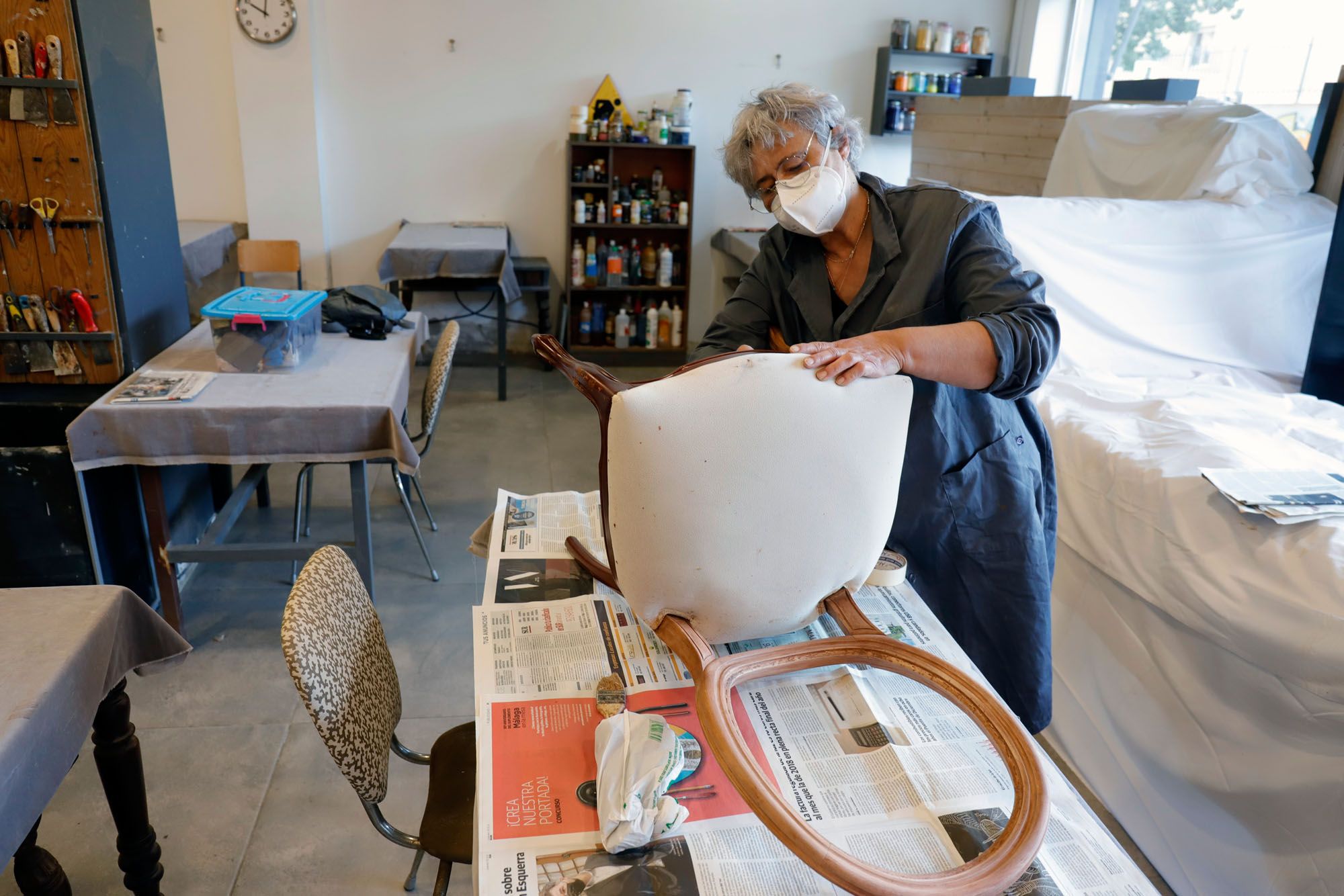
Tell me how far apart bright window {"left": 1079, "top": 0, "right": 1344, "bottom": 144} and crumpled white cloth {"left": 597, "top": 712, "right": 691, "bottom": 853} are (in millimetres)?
3183

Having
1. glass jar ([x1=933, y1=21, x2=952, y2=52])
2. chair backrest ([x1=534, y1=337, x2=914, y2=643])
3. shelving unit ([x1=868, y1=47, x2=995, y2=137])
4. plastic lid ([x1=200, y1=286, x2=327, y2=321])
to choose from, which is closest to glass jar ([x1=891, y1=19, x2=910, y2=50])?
shelving unit ([x1=868, y1=47, x2=995, y2=137])

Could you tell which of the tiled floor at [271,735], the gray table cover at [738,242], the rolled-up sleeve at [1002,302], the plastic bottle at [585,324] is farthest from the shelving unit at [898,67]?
the rolled-up sleeve at [1002,302]

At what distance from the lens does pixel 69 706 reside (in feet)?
3.65

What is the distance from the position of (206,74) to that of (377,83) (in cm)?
81

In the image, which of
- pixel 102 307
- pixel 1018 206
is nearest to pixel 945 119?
pixel 1018 206

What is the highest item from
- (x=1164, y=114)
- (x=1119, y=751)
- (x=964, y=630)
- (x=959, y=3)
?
(x=959, y=3)

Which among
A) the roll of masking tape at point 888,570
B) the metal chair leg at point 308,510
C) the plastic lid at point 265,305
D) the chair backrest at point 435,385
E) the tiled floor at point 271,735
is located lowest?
the tiled floor at point 271,735

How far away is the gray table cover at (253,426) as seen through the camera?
204cm

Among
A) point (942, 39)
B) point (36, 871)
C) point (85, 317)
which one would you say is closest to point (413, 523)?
point (85, 317)

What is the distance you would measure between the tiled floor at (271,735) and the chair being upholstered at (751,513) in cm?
91

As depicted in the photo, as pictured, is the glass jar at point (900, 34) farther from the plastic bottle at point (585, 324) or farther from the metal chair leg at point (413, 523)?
the metal chair leg at point (413, 523)

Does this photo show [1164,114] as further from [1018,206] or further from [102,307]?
[102,307]

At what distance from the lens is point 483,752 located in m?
0.98

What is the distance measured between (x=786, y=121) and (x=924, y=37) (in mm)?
4086
